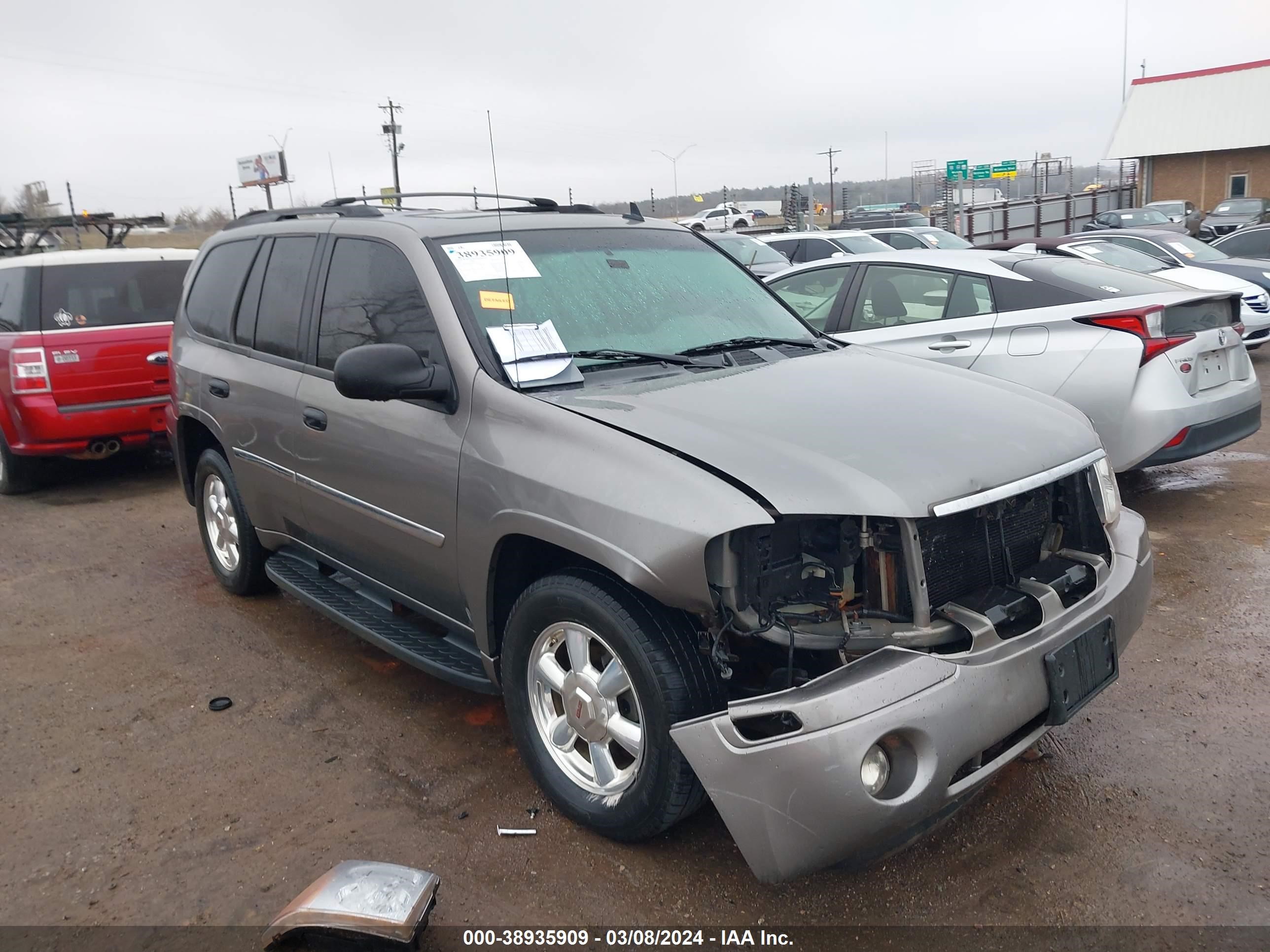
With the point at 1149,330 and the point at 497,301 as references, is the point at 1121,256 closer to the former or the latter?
the point at 1149,330

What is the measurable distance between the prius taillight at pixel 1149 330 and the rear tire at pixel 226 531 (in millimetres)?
4871

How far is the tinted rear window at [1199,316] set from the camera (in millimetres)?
5750

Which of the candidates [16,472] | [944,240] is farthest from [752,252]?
[16,472]

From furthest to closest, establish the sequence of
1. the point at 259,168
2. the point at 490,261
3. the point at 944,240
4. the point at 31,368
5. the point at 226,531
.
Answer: the point at 259,168 → the point at 944,240 → the point at 31,368 → the point at 226,531 → the point at 490,261

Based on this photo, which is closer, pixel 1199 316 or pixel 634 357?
pixel 634 357

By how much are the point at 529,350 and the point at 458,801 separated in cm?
152

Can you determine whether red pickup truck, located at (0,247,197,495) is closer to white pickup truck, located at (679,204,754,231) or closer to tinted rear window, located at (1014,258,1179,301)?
tinted rear window, located at (1014,258,1179,301)

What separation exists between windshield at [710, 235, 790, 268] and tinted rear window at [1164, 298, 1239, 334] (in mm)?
8680

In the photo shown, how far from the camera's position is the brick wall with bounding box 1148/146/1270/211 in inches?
1729

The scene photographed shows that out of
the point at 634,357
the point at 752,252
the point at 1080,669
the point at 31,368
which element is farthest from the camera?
the point at 752,252

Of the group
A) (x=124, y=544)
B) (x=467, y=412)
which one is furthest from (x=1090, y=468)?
(x=124, y=544)

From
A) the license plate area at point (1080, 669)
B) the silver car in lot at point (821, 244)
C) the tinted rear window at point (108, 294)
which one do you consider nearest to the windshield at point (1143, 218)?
the silver car in lot at point (821, 244)

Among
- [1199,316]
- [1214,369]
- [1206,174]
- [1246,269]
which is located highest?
[1206,174]

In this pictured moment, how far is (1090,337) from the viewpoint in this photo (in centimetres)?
582
